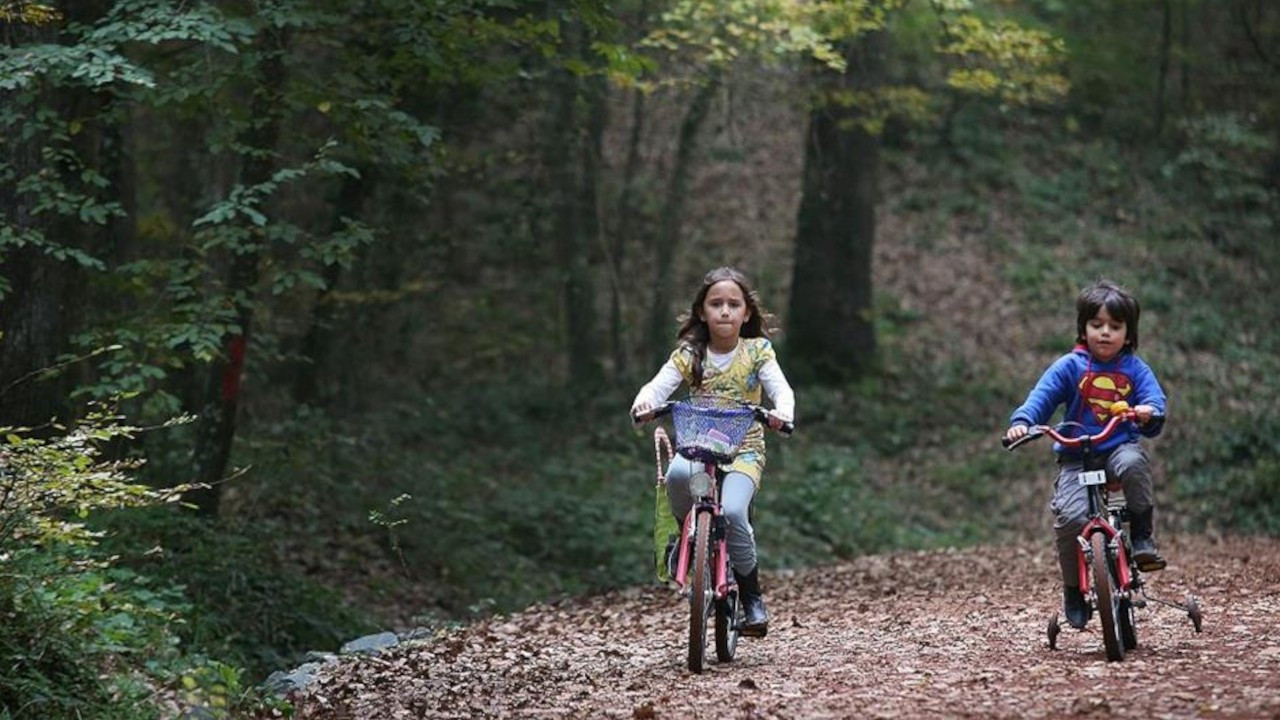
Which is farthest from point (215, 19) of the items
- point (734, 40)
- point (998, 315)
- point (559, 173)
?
point (998, 315)

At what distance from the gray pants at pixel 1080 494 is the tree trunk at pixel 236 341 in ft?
19.4

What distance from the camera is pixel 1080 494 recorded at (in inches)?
283

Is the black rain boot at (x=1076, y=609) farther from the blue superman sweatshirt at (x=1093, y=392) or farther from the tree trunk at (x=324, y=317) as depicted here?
the tree trunk at (x=324, y=317)

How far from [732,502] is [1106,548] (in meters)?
1.83

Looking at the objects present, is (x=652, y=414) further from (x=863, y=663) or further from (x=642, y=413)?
(x=863, y=663)

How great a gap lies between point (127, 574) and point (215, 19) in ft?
11.5

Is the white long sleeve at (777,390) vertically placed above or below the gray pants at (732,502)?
above

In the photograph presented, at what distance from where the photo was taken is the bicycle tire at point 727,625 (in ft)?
25.0

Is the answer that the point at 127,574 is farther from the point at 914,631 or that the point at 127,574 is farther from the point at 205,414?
the point at 914,631

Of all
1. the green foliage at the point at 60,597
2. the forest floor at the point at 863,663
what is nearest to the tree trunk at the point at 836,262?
the forest floor at the point at 863,663

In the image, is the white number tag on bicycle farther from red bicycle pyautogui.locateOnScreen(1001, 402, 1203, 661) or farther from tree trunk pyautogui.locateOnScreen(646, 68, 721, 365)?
tree trunk pyautogui.locateOnScreen(646, 68, 721, 365)

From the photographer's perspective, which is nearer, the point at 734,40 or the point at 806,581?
the point at 806,581

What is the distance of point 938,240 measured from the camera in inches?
1050

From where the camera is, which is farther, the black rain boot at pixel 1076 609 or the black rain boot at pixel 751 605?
the black rain boot at pixel 751 605
